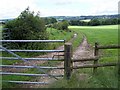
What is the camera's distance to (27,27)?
1817cm

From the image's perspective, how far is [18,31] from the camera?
18359mm

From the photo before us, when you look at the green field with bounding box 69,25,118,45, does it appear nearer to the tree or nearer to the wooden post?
the tree

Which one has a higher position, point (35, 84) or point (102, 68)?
point (102, 68)

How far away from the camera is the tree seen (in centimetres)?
1816

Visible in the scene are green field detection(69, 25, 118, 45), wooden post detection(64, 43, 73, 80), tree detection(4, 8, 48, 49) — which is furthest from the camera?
green field detection(69, 25, 118, 45)

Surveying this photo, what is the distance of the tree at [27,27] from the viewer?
1816 centimetres

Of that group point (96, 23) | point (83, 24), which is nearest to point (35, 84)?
point (96, 23)

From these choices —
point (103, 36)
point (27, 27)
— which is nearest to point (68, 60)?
point (27, 27)

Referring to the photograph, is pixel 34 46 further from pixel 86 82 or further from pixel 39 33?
pixel 86 82

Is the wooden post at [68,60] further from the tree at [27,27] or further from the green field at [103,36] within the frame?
the green field at [103,36]

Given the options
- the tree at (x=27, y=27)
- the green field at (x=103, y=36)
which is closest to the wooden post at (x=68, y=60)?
the tree at (x=27, y=27)

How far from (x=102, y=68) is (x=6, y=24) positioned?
40.7ft

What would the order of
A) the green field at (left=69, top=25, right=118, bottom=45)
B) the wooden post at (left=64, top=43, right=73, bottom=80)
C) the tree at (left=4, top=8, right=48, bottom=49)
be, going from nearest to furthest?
the wooden post at (left=64, top=43, right=73, bottom=80), the tree at (left=4, top=8, right=48, bottom=49), the green field at (left=69, top=25, right=118, bottom=45)

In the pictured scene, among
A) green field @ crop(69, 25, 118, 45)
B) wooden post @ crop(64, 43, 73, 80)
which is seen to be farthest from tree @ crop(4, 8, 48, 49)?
wooden post @ crop(64, 43, 73, 80)
